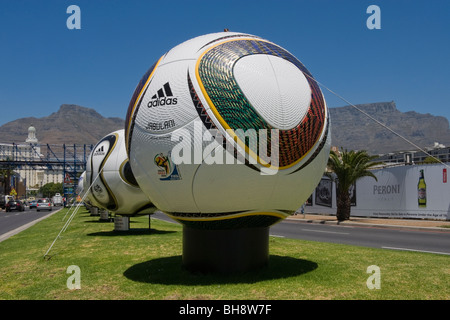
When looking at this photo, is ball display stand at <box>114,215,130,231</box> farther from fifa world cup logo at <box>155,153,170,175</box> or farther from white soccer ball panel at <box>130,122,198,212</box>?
fifa world cup logo at <box>155,153,170,175</box>

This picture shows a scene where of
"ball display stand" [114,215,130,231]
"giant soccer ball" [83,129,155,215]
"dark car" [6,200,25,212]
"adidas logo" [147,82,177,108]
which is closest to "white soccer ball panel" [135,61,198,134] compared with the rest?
"adidas logo" [147,82,177,108]

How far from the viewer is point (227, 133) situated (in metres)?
5.61

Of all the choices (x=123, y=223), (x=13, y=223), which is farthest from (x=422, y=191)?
(x=13, y=223)

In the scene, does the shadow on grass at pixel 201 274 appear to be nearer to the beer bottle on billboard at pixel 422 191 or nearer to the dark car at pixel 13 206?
the beer bottle on billboard at pixel 422 191

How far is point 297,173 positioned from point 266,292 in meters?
1.83

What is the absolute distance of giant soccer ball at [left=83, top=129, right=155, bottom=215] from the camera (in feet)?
43.3

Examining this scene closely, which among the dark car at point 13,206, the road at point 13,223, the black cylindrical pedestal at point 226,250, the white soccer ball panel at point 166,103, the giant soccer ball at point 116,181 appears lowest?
the dark car at point 13,206

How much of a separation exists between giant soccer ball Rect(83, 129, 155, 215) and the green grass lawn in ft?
11.3

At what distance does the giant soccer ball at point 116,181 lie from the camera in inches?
520

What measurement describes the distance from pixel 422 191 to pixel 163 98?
2263cm
